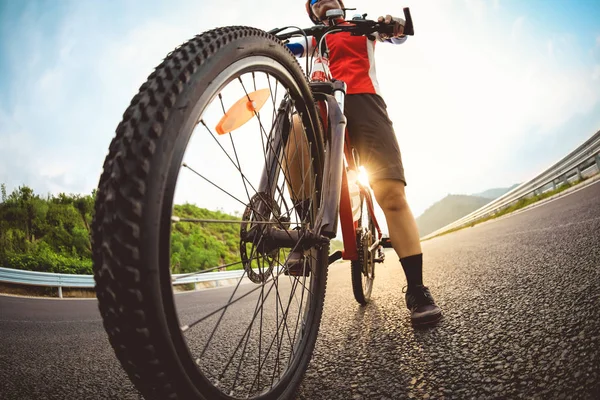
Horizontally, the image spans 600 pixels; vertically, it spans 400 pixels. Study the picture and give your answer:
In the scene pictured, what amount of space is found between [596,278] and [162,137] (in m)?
1.96

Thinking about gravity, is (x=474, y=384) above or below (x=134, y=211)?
below

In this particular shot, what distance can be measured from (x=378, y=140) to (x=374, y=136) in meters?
0.04

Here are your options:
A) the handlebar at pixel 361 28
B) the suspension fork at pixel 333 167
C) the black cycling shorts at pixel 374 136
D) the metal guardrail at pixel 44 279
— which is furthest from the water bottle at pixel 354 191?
the metal guardrail at pixel 44 279

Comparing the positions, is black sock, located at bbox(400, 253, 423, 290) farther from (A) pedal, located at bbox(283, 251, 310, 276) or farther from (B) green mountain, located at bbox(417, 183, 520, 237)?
(B) green mountain, located at bbox(417, 183, 520, 237)

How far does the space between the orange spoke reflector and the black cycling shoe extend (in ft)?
4.05

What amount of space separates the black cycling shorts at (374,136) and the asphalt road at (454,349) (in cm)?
86

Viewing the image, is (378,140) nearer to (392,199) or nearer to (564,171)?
(392,199)

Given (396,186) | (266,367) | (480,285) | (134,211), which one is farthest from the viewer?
(480,285)

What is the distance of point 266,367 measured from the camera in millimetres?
→ 1349

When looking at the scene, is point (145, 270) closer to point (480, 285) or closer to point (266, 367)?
point (266, 367)

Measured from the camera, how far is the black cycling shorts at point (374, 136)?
1910 mm

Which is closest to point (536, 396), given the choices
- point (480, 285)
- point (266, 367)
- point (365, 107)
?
point (266, 367)

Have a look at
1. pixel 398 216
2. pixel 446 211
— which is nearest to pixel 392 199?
pixel 398 216

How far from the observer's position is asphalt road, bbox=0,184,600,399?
896 millimetres
